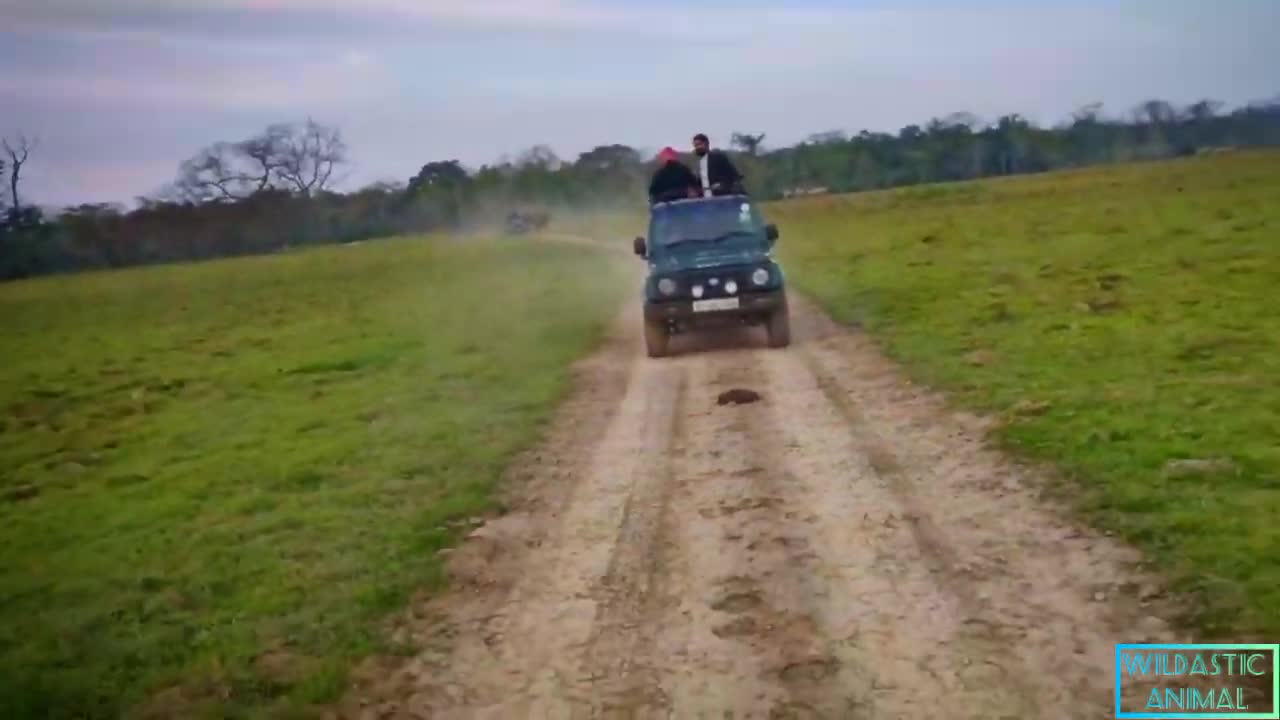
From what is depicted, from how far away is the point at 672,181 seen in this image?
16312 millimetres

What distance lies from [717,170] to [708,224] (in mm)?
1659

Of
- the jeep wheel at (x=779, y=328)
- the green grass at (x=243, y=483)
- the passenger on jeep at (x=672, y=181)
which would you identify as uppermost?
the passenger on jeep at (x=672, y=181)

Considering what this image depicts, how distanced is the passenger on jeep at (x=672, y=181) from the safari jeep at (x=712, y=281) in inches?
55.7

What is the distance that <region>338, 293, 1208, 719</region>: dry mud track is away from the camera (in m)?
4.77

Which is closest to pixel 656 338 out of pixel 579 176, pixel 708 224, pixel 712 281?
pixel 712 281

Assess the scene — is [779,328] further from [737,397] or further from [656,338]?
[737,397]

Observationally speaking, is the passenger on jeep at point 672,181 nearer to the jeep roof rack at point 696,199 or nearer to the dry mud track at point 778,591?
the jeep roof rack at point 696,199

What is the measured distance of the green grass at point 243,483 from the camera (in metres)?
5.82

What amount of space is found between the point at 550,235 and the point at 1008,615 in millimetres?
48385

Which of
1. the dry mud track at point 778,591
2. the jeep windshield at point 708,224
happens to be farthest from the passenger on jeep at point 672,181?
the dry mud track at point 778,591

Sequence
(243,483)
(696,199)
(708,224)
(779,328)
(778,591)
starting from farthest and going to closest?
(696,199) < (708,224) < (779,328) < (243,483) < (778,591)

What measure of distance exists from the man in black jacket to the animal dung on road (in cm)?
561

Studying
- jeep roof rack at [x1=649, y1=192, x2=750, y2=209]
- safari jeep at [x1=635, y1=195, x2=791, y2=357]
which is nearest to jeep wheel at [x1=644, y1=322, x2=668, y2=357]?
safari jeep at [x1=635, y1=195, x2=791, y2=357]

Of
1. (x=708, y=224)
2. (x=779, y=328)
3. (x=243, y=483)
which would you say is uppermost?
(x=708, y=224)
